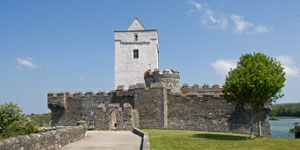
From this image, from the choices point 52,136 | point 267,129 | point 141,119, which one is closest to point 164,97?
point 141,119

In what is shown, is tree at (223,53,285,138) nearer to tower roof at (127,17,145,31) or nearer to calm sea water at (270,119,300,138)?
calm sea water at (270,119,300,138)

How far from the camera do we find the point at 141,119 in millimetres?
22125

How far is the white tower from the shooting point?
118ft

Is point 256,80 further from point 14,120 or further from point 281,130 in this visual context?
point 281,130

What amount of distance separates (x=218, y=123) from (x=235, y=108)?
1597 mm

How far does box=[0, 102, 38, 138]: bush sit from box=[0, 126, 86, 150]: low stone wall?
389 cm

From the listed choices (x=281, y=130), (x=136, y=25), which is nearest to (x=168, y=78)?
(x=136, y=25)

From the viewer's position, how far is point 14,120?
1630 cm

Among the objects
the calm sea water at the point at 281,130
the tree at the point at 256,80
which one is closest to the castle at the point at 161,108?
the tree at the point at 256,80

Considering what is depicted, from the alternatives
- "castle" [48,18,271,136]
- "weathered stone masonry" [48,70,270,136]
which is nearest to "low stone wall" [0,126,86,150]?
"weathered stone masonry" [48,70,270,136]

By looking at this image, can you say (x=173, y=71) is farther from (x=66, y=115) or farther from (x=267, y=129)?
(x=66, y=115)

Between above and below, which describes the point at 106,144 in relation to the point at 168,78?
below

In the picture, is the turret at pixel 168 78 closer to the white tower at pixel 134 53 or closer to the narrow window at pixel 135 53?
the white tower at pixel 134 53

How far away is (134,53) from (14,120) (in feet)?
71.3
